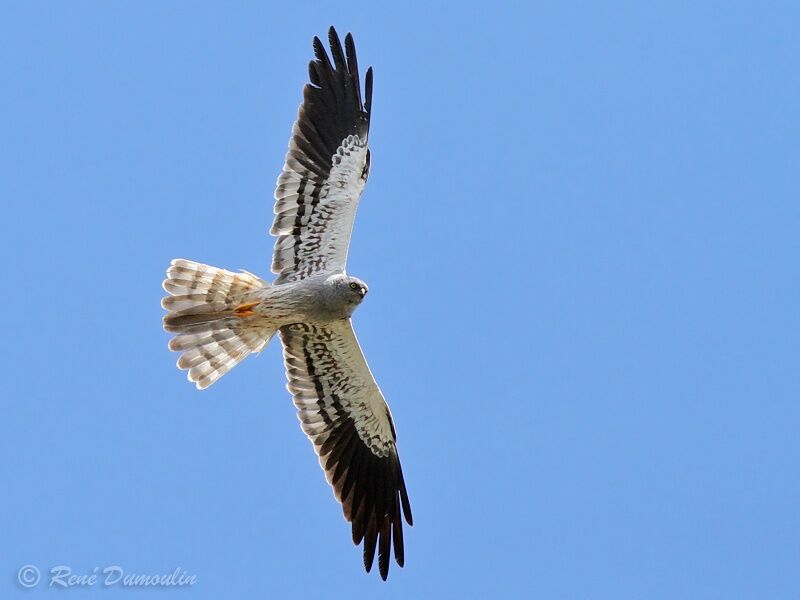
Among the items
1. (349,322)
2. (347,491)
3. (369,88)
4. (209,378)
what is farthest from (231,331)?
(369,88)

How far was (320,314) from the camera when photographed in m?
9.32

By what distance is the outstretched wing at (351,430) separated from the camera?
970 centimetres

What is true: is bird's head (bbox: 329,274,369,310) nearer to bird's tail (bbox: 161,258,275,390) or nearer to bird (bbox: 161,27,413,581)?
bird (bbox: 161,27,413,581)

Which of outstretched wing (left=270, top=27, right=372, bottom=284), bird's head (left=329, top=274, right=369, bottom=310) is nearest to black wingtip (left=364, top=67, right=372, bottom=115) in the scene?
outstretched wing (left=270, top=27, right=372, bottom=284)

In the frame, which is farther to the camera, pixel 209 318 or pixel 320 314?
pixel 209 318

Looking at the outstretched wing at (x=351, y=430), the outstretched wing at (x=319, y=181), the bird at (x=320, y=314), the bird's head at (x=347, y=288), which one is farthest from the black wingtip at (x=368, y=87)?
the outstretched wing at (x=351, y=430)

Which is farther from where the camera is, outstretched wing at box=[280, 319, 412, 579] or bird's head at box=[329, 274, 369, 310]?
outstretched wing at box=[280, 319, 412, 579]

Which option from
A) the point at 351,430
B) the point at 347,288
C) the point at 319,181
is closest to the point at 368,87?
the point at 319,181

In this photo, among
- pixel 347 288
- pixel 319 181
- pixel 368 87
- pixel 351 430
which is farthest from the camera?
pixel 351 430

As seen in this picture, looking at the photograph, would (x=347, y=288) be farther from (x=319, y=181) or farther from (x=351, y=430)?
(x=351, y=430)

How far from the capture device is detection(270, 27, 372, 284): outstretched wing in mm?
9555

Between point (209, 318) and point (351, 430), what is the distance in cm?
164

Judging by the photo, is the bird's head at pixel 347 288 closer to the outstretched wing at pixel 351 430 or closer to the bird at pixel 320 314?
the bird at pixel 320 314

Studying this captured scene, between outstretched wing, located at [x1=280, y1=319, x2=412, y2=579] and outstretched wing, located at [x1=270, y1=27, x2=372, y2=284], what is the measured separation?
2.09 feet
